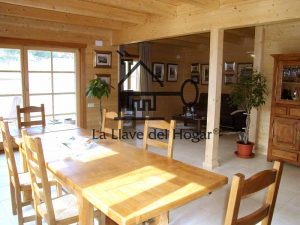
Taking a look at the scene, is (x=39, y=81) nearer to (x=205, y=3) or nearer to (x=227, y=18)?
Answer: (x=205, y=3)

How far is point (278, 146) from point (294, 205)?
1.61m

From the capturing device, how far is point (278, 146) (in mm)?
4441

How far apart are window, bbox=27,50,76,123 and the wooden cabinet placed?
3.90m

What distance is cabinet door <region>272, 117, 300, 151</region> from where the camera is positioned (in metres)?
4.22

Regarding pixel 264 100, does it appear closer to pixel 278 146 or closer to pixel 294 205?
pixel 278 146

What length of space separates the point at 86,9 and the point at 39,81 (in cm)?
183

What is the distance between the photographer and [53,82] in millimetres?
5441

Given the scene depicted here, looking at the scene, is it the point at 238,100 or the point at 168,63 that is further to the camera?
the point at 168,63

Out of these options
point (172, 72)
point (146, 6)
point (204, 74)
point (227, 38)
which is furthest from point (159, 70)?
point (146, 6)

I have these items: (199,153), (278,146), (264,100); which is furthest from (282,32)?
(199,153)

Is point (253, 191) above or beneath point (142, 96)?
beneath

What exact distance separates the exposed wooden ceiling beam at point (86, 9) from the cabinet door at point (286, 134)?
119 inches

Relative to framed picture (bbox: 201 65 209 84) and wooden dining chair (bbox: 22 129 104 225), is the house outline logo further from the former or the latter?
wooden dining chair (bbox: 22 129 104 225)

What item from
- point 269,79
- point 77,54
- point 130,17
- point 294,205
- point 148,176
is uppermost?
point 130,17
